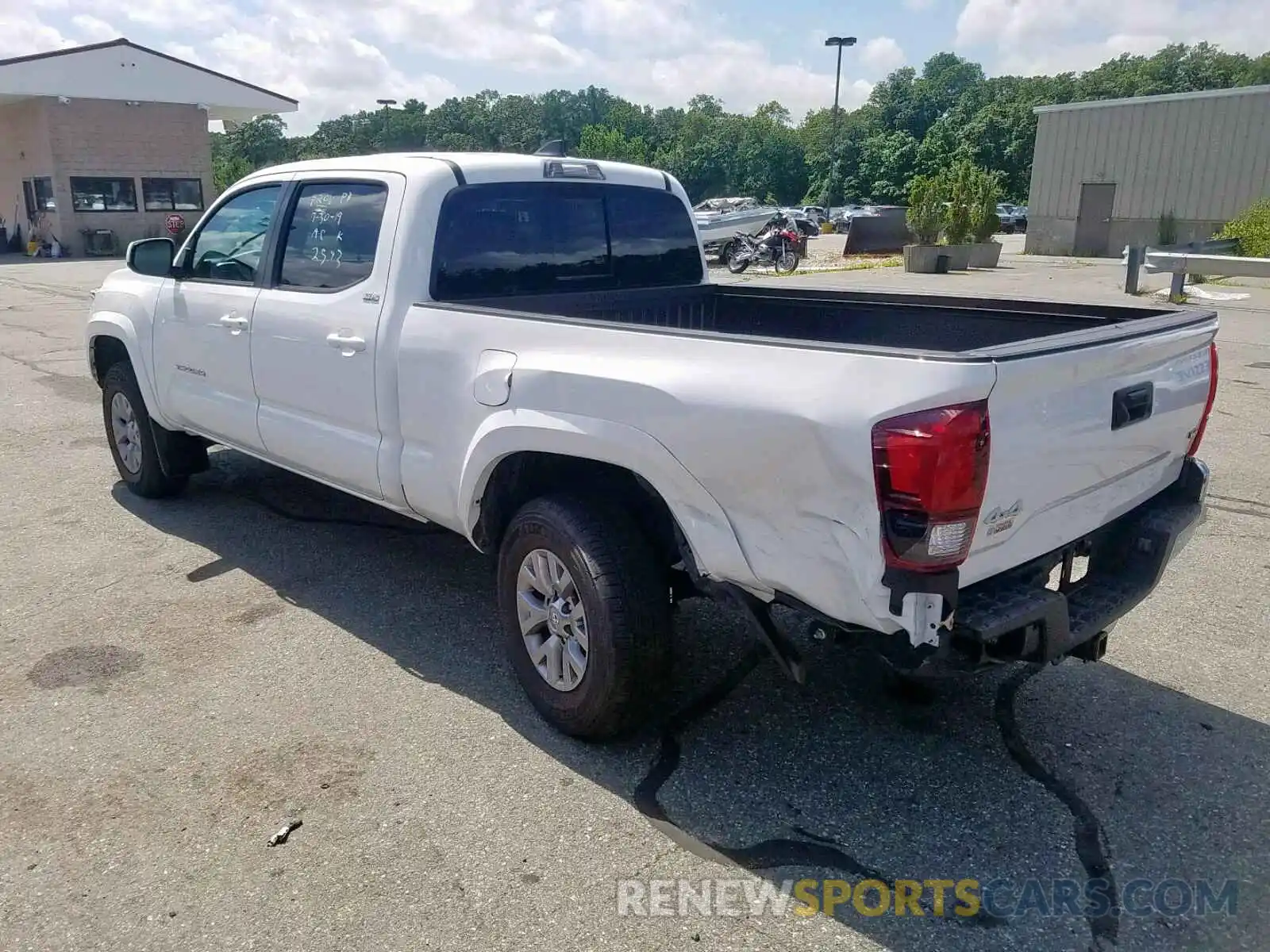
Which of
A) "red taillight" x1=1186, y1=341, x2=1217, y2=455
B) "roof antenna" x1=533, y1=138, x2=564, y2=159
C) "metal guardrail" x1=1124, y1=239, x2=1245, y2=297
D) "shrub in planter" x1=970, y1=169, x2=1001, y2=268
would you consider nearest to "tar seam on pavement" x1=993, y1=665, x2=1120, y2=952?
"red taillight" x1=1186, y1=341, x2=1217, y2=455

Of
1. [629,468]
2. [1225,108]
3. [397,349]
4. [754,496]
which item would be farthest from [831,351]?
[1225,108]

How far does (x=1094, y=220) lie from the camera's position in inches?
1248

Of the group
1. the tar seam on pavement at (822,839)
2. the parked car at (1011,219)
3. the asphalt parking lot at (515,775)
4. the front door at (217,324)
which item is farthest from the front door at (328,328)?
Answer: the parked car at (1011,219)

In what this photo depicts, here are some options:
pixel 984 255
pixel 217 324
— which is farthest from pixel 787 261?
pixel 217 324

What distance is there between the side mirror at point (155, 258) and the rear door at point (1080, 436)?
181 inches

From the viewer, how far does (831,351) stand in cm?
256

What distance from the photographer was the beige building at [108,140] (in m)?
30.8

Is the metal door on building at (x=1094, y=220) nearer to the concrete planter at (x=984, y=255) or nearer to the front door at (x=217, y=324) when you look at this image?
the concrete planter at (x=984, y=255)

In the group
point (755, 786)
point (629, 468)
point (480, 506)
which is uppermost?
point (629, 468)

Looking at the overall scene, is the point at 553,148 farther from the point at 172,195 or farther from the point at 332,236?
the point at 172,195

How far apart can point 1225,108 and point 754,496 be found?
31888 millimetres

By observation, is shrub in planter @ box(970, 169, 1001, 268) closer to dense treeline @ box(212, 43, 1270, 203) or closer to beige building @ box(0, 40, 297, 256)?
beige building @ box(0, 40, 297, 256)

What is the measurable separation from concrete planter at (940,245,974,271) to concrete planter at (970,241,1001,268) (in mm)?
225

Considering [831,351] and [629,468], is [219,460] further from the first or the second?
[831,351]
